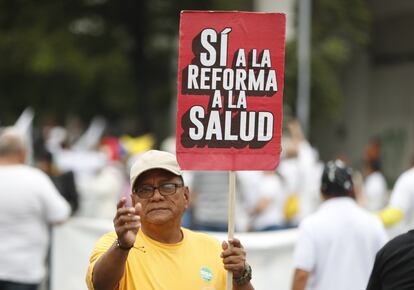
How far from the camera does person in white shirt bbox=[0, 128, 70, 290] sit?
23.9ft

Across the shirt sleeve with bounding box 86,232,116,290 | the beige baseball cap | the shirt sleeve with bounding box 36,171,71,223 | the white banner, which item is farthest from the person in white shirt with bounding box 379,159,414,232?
the shirt sleeve with bounding box 86,232,116,290

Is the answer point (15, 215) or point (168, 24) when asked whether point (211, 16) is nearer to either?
point (15, 215)

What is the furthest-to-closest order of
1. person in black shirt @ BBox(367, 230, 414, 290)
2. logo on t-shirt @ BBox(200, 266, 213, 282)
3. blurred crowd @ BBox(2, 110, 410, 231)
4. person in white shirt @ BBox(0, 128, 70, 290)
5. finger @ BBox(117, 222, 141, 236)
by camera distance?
blurred crowd @ BBox(2, 110, 410, 231)
person in white shirt @ BBox(0, 128, 70, 290)
person in black shirt @ BBox(367, 230, 414, 290)
logo on t-shirt @ BBox(200, 266, 213, 282)
finger @ BBox(117, 222, 141, 236)

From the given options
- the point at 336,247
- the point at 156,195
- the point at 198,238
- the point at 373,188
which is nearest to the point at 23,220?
the point at 336,247

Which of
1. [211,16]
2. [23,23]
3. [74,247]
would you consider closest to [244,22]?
[211,16]

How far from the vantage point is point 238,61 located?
182 inches

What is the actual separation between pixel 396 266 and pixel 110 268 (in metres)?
1.33

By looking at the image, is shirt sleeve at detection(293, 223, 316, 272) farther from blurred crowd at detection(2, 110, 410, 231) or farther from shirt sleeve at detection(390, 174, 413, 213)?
shirt sleeve at detection(390, 174, 413, 213)

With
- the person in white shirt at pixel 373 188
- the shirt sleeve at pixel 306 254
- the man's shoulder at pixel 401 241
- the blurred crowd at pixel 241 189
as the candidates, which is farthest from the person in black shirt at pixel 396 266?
Answer: the person in white shirt at pixel 373 188

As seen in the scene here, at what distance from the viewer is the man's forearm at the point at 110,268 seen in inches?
161

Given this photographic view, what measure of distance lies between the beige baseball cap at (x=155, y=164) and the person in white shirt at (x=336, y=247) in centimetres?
214

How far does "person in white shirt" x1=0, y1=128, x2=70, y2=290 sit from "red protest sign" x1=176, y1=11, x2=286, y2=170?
296 cm

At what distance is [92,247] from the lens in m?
9.27

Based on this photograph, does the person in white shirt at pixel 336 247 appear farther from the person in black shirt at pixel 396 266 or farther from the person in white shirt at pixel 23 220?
the person in white shirt at pixel 23 220
